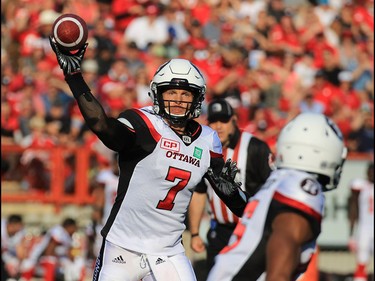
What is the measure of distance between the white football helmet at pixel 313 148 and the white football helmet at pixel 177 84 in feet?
5.72

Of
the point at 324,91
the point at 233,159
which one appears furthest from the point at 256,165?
the point at 324,91

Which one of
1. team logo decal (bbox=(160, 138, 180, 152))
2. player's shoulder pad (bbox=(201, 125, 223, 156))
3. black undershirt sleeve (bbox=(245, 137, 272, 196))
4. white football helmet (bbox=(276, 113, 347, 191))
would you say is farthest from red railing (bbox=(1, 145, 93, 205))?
white football helmet (bbox=(276, 113, 347, 191))

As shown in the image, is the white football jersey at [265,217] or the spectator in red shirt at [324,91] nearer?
the white football jersey at [265,217]

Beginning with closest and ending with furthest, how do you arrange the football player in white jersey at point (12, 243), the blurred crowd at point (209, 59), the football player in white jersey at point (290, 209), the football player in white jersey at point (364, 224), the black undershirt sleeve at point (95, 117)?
1. the football player in white jersey at point (290, 209)
2. the black undershirt sleeve at point (95, 117)
3. the football player in white jersey at point (12, 243)
4. the football player in white jersey at point (364, 224)
5. the blurred crowd at point (209, 59)

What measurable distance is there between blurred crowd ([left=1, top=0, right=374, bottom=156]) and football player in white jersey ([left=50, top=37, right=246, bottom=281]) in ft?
24.5

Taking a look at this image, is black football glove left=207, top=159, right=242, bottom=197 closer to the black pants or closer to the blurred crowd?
the black pants

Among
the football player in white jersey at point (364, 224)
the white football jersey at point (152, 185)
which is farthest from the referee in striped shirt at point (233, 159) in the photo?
the football player in white jersey at point (364, 224)

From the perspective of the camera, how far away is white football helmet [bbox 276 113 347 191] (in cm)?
451

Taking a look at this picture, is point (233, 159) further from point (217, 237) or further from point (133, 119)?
point (133, 119)

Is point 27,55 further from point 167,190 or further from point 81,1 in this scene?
point 167,190

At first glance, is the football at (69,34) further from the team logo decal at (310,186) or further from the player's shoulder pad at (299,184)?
the team logo decal at (310,186)

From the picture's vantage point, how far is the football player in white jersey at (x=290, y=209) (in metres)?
4.27

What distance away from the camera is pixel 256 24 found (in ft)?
57.8

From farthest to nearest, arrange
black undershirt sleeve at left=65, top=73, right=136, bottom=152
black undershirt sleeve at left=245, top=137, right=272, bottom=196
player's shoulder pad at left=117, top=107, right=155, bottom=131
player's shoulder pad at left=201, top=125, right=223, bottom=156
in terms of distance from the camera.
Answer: black undershirt sleeve at left=245, top=137, right=272, bottom=196
player's shoulder pad at left=201, top=125, right=223, bottom=156
player's shoulder pad at left=117, top=107, right=155, bottom=131
black undershirt sleeve at left=65, top=73, right=136, bottom=152
